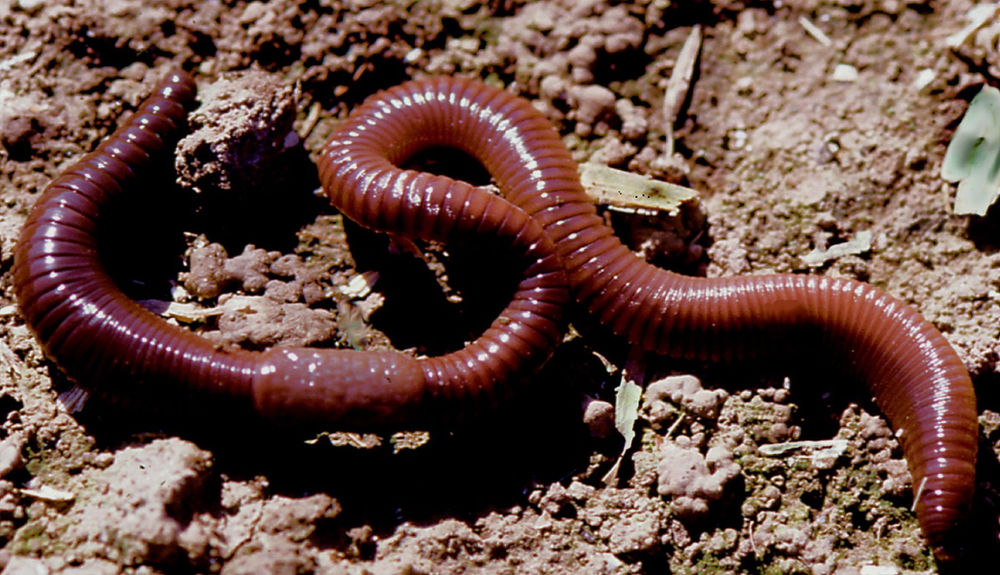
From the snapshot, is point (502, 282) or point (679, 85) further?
point (679, 85)

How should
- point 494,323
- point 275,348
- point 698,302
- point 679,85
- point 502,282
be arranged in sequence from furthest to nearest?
point 679,85
point 502,282
point 698,302
point 494,323
point 275,348

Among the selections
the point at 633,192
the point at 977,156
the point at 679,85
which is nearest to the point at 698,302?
the point at 633,192

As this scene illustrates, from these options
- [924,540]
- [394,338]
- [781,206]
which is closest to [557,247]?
[394,338]

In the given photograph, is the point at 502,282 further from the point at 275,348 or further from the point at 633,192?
the point at 275,348

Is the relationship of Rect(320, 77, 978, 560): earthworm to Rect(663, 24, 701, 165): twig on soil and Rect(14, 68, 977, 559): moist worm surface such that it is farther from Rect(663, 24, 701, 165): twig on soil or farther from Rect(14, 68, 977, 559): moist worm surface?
Rect(663, 24, 701, 165): twig on soil

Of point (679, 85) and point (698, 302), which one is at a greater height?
point (679, 85)

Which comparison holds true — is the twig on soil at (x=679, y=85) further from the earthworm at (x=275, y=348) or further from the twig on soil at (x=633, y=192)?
the earthworm at (x=275, y=348)

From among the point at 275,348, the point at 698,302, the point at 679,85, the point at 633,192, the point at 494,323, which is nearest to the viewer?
the point at 275,348
